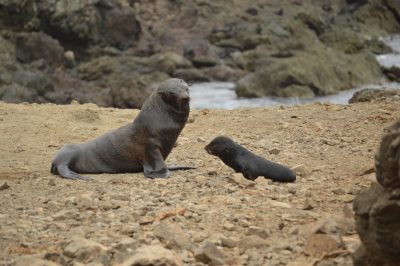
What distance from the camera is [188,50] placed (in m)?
24.9

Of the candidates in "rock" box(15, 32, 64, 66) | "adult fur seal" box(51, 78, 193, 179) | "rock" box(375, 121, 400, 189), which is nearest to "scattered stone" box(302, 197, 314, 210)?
"rock" box(375, 121, 400, 189)

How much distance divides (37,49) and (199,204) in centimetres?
1832

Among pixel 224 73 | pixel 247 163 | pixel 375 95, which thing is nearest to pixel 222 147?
pixel 247 163

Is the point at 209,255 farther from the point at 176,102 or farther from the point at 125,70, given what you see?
the point at 125,70

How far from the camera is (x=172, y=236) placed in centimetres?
368

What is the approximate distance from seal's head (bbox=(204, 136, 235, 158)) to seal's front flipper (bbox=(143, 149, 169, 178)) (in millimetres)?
514

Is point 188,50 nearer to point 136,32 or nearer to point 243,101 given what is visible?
point 136,32

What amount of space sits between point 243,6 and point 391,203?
28619mm

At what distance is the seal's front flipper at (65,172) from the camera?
5.94 meters

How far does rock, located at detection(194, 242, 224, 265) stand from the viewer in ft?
11.0

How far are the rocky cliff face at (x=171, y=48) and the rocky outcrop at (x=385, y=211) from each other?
13673 millimetres

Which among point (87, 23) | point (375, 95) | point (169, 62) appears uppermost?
point (375, 95)

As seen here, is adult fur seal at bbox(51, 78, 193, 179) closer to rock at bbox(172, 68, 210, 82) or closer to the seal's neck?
the seal's neck

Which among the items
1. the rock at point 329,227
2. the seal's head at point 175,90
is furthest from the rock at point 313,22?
the rock at point 329,227
